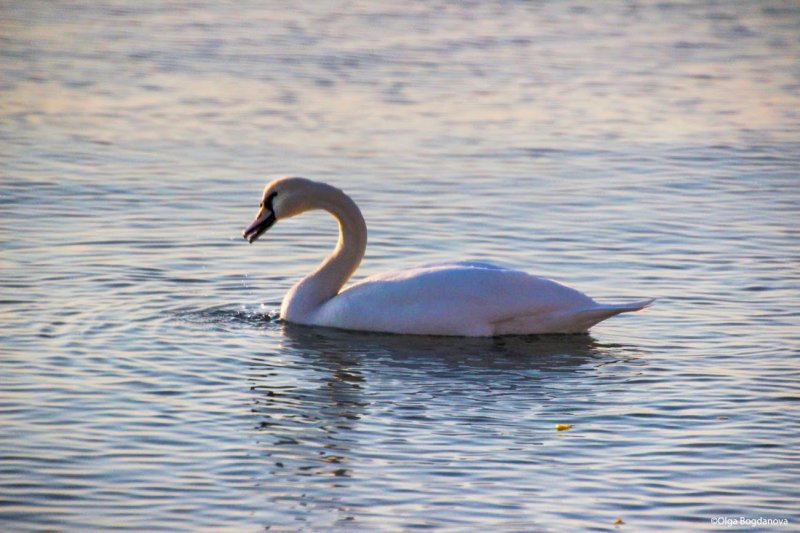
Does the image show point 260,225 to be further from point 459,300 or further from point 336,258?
point 459,300

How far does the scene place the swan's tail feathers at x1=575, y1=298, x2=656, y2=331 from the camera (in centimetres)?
1075

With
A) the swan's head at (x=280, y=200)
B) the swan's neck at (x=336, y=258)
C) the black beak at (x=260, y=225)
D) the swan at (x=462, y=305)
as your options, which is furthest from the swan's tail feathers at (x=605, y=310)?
the black beak at (x=260, y=225)

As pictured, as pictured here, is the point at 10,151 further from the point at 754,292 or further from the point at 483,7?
the point at 483,7

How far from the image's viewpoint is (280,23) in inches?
1121

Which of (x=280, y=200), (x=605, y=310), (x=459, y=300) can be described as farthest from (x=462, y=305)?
(x=280, y=200)

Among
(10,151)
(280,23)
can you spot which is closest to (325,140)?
(10,151)

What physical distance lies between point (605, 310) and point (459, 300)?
→ 99 cm

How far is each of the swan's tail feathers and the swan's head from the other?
2244 mm

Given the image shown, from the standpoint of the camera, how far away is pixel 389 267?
13.0 meters

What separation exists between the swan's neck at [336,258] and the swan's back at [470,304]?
51cm

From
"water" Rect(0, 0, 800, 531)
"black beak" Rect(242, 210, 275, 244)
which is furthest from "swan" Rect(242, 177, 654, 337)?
"black beak" Rect(242, 210, 275, 244)

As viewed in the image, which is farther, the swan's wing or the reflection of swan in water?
the swan's wing

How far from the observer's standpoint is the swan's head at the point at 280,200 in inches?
464

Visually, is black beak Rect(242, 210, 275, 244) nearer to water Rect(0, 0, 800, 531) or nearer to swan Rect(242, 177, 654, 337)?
water Rect(0, 0, 800, 531)
